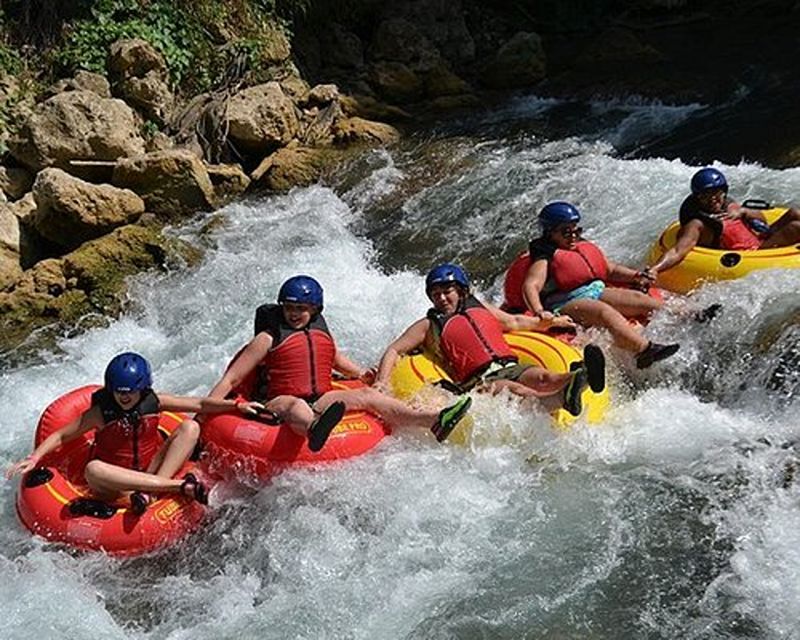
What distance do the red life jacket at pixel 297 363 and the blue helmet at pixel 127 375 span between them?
0.75 metres

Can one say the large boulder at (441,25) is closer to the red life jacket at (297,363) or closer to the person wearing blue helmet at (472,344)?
the person wearing blue helmet at (472,344)

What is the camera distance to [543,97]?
43.5 feet

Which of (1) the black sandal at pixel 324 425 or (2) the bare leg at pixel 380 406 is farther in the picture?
(2) the bare leg at pixel 380 406

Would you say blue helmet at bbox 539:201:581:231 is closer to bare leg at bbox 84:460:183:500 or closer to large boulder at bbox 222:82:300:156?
bare leg at bbox 84:460:183:500

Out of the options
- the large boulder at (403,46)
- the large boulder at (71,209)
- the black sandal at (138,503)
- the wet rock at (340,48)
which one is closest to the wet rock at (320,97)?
the large boulder at (403,46)

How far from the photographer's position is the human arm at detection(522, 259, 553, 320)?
6.59 meters

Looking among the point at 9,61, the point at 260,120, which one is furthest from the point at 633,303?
the point at 9,61

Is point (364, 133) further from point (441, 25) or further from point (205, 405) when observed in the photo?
point (205, 405)

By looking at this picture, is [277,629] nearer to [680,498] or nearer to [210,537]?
[210,537]

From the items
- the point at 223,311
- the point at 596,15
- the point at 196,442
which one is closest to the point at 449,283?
the point at 196,442

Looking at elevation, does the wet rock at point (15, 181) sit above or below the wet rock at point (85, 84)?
below

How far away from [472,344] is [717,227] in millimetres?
2265

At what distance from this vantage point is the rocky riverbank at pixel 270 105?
9266 mm

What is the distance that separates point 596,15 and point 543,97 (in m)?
4.94
